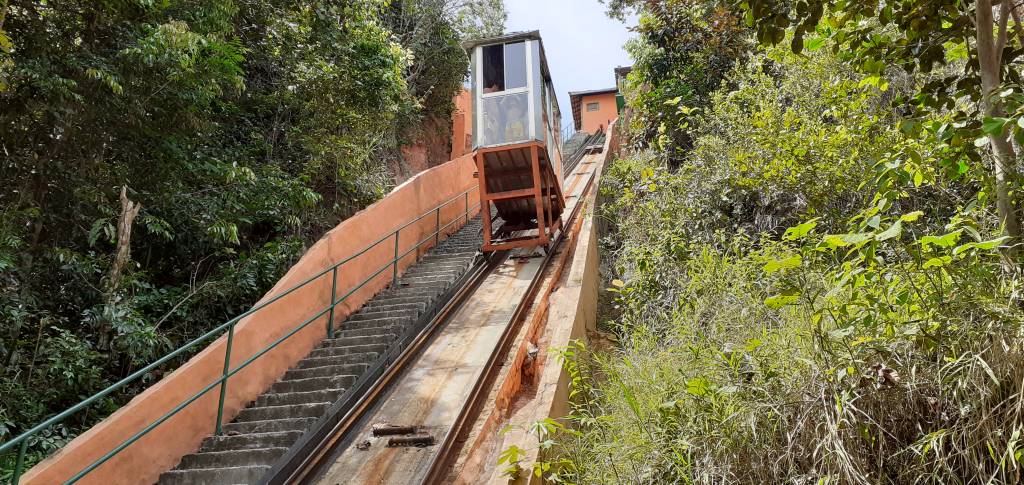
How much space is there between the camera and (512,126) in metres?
10.4

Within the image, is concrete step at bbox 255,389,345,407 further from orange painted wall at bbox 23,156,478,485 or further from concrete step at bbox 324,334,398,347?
concrete step at bbox 324,334,398,347

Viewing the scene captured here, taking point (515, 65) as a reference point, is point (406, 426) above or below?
below

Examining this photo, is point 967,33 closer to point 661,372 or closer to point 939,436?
point 939,436

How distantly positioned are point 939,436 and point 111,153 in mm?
8526

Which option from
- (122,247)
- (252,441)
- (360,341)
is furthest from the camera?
(360,341)

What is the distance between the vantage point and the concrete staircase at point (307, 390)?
477 centimetres

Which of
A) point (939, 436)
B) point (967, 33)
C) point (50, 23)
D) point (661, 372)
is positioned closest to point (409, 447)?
point (661, 372)

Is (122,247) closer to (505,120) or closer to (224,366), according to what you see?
(224,366)

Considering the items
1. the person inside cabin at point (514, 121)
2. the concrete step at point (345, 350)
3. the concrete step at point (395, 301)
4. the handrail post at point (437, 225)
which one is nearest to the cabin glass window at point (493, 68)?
the person inside cabin at point (514, 121)

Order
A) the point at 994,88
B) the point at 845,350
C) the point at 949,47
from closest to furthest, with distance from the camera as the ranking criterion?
the point at 994,88 < the point at 845,350 < the point at 949,47

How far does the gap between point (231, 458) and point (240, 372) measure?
1.05 metres

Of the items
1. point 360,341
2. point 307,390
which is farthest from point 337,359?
point 307,390

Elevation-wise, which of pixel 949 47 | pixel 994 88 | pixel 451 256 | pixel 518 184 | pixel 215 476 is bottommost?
pixel 215 476

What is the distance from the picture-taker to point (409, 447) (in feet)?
16.1
